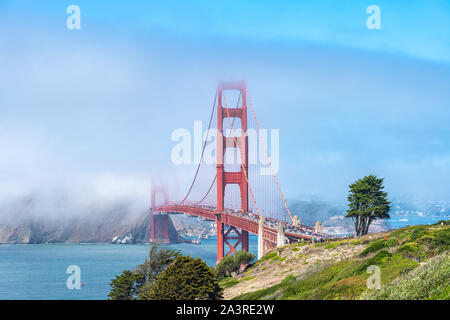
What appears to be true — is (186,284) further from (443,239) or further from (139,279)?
(443,239)

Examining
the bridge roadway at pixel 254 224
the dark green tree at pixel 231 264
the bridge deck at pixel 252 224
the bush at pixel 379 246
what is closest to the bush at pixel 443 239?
the bush at pixel 379 246

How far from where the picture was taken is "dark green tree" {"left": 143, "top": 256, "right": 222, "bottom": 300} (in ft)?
77.5

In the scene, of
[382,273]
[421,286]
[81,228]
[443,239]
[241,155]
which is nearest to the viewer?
[421,286]

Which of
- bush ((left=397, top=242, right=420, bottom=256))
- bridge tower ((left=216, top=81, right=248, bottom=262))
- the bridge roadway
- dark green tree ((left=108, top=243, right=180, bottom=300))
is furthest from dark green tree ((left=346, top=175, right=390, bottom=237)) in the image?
bridge tower ((left=216, top=81, right=248, bottom=262))

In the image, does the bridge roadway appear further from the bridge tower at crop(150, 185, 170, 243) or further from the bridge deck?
the bridge tower at crop(150, 185, 170, 243)

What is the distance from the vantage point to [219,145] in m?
76.8

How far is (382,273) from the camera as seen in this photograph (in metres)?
21.0

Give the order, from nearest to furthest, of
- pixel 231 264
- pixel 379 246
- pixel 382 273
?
pixel 382 273
pixel 379 246
pixel 231 264

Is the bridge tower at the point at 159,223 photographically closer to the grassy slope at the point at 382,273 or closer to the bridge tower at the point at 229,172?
the bridge tower at the point at 229,172

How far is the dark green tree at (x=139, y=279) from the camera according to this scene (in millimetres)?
30328

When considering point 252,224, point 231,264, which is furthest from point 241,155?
point 231,264

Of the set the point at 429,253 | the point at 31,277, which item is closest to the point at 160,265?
the point at 429,253

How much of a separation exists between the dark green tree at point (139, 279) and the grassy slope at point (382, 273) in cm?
512

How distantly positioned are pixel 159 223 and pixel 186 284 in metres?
145
